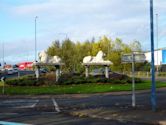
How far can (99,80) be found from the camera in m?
47.2

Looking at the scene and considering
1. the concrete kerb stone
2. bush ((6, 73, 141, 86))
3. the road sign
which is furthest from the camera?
bush ((6, 73, 141, 86))

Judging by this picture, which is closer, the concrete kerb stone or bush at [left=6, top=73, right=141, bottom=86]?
the concrete kerb stone

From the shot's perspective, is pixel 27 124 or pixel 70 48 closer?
pixel 27 124

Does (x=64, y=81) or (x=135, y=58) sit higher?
(x=135, y=58)

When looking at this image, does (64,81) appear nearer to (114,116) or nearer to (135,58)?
(135,58)

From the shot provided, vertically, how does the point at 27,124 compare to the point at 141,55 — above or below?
below

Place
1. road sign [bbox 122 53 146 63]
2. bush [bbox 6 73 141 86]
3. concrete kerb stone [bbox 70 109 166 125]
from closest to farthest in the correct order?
concrete kerb stone [bbox 70 109 166 125], road sign [bbox 122 53 146 63], bush [bbox 6 73 141 86]

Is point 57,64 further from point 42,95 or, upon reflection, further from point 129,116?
point 129,116

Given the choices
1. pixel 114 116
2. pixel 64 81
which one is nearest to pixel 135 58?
pixel 114 116

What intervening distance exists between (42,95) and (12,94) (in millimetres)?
2923

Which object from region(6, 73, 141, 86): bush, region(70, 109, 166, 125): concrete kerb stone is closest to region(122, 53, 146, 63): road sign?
region(70, 109, 166, 125): concrete kerb stone

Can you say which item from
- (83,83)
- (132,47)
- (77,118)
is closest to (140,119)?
(77,118)

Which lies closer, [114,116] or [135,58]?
[114,116]

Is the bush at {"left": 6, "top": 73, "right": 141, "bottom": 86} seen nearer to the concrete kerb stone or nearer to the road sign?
the road sign
